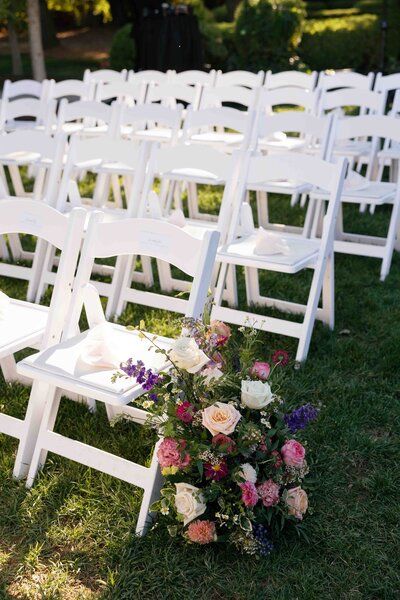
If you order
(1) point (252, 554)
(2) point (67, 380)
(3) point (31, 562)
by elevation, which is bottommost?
(3) point (31, 562)

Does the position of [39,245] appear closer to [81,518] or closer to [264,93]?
[81,518]

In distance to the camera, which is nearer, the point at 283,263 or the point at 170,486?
the point at 170,486

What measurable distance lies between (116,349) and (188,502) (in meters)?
0.69

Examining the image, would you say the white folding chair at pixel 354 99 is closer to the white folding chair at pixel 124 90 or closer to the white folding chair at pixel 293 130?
the white folding chair at pixel 293 130

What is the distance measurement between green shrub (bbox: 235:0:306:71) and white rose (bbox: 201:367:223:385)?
1248 centimetres

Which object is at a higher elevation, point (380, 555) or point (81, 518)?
point (380, 555)

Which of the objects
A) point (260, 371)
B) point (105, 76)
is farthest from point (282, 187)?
point (105, 76)

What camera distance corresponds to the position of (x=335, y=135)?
502 centimetres

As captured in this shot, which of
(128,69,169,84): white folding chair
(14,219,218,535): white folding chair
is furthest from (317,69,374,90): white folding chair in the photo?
(14,219,218,535): white folding chair

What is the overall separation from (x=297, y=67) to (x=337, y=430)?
1245cm

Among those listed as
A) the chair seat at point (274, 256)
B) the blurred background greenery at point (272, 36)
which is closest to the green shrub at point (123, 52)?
the blurred background greenery at point (272, 36)

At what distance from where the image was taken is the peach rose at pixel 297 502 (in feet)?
8.74

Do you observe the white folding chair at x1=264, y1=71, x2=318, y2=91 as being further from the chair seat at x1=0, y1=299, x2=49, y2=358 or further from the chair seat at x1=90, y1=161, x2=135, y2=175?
the chair seat at x1=0, y1=299, x2=49, y2=358

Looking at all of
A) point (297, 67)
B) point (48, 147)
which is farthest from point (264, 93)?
point (297, 67)
